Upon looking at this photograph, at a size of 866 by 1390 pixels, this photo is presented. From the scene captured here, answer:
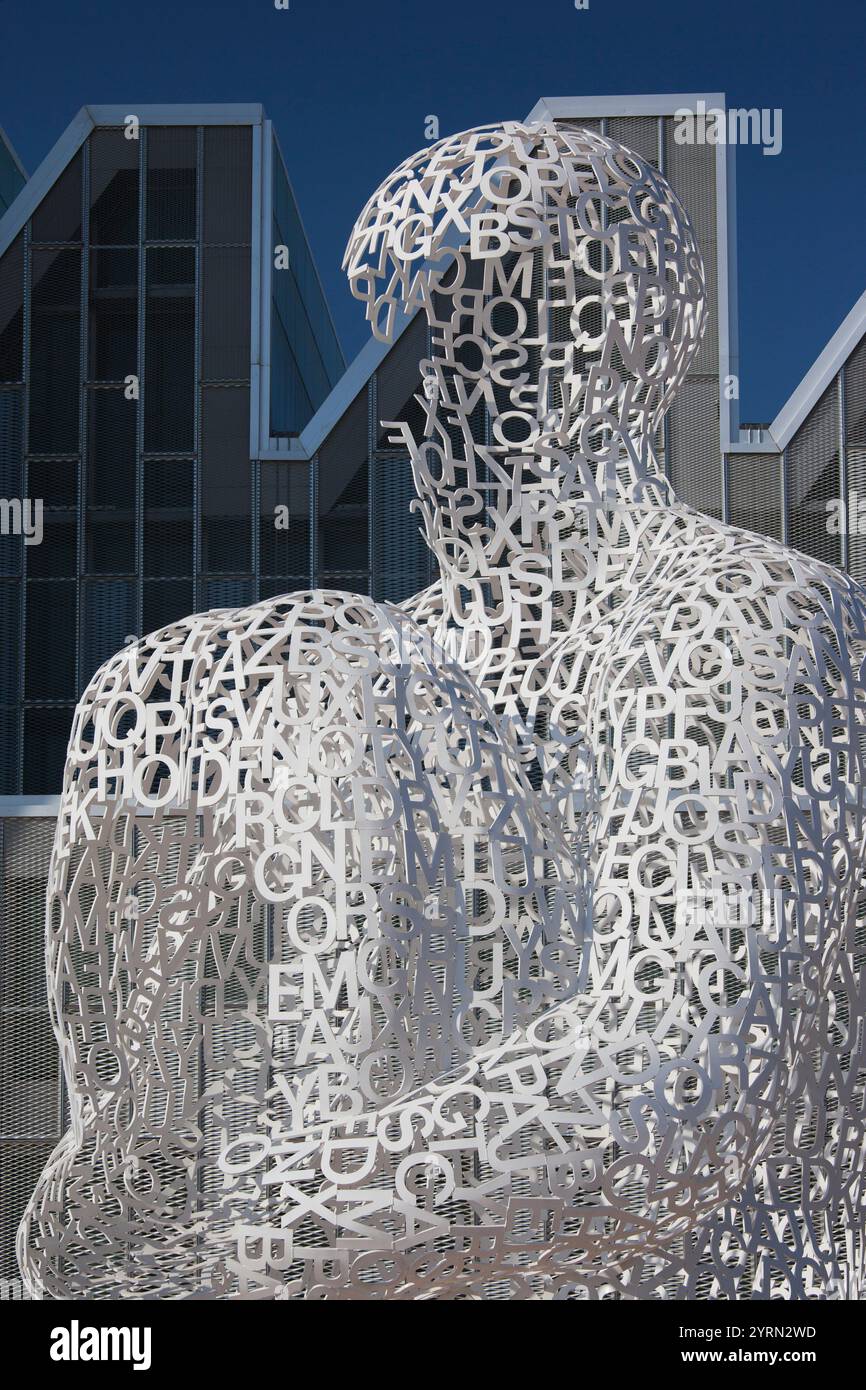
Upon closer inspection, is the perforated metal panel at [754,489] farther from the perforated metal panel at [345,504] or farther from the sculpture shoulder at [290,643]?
the sculpture shoulder at [290,643]

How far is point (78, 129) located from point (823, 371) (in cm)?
351

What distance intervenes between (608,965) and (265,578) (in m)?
4.11

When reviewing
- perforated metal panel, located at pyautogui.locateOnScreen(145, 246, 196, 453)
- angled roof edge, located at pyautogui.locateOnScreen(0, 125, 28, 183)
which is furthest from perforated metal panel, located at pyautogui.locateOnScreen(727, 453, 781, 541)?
angled roof edge, located at pyautogui.locateOnScreen(0, 125, 28, 183)

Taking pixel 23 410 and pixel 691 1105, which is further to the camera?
pixel 23 410

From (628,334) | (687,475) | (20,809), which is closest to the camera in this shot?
(628,334)

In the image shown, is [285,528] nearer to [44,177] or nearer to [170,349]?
[170,349]

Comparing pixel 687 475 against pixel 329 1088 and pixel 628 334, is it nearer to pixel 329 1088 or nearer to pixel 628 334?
pixel 628 334

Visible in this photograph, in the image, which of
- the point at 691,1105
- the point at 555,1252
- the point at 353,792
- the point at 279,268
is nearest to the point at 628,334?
the point at 353,792

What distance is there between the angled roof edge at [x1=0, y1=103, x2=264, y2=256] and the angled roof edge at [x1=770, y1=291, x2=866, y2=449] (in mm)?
2711

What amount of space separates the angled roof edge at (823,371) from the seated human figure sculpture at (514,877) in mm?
3321

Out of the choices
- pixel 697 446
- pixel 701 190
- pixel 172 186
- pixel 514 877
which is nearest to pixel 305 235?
pixel 172 186

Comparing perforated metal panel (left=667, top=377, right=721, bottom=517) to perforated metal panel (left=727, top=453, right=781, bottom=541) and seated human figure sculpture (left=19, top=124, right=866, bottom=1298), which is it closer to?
perforated metal panel (left=727, top=453, right=781, bottom=541)

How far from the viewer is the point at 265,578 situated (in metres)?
7.24

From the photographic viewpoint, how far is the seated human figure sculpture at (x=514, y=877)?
3066 mm
